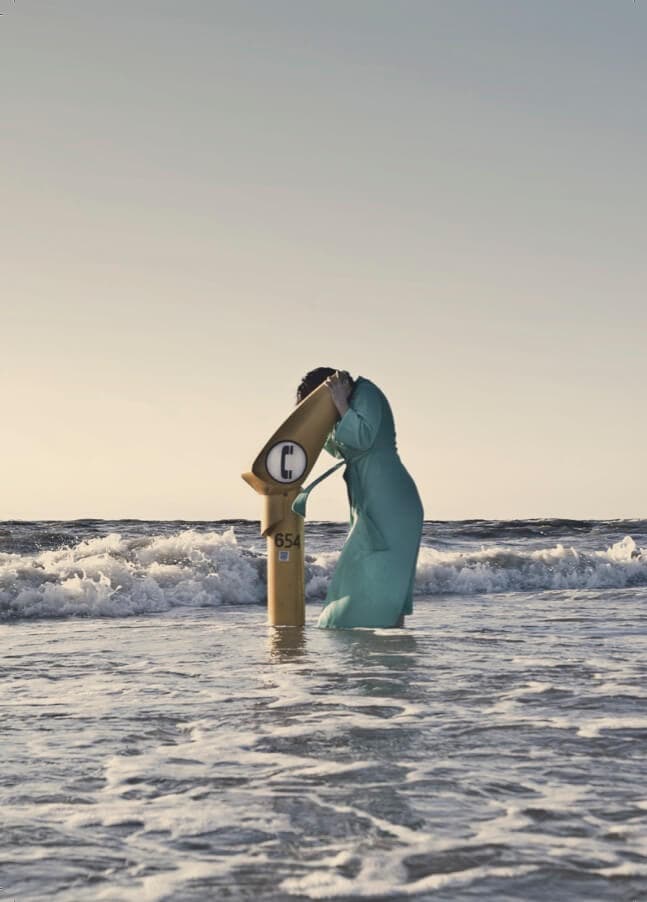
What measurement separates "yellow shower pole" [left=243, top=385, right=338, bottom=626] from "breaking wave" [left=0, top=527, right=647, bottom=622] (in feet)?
14.2

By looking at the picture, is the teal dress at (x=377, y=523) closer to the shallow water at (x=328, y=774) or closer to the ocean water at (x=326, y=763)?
the ocean water at (x=326, y=763)

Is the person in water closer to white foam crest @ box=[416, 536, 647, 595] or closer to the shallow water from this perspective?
the shallow water

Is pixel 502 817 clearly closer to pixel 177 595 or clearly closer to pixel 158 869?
pixel 158 869

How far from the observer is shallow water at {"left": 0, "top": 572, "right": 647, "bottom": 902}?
8.59 ft

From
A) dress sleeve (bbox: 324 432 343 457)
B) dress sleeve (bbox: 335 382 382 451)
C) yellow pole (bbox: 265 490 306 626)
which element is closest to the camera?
dress sleeve (bbox: 335 382 382 451)

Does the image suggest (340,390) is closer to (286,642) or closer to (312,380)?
(312,380)

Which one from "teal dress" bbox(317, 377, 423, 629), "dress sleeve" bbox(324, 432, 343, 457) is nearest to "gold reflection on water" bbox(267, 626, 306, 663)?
"teal dress" bbox(317, 377, 423, 629)

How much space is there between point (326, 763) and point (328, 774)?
151mm

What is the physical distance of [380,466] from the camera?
6.96 m

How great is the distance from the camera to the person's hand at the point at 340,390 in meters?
6.94

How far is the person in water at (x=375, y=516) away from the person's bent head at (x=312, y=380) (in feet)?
0.72

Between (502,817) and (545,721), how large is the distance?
4.62ft

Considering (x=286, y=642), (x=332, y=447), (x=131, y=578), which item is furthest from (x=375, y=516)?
(x=131, y=578)

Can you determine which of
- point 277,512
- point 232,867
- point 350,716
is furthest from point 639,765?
point 277,512
